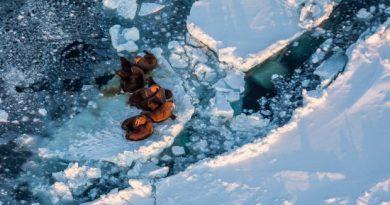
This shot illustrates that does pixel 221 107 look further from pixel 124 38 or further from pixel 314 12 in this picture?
pixel 314 12

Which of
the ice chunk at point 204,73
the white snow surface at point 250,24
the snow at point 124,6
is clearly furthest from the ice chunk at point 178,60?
the snow at point 124,6

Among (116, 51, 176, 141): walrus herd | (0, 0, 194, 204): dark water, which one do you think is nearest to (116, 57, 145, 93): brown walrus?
(116, 51, 176, 141): walrus herd

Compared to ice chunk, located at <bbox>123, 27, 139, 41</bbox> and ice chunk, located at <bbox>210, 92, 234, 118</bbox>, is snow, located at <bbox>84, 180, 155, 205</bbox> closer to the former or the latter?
ice chunk, located at <bbox>210, 92, 234, 118</bbox>

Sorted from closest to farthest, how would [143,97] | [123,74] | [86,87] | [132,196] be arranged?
1. [132,196]
2. [143,97]
3. [123,74]
4. [86,87]

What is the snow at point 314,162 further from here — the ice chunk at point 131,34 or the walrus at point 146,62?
the ice chunk at point 131,34

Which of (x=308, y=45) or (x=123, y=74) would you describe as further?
(x=308, y=45)

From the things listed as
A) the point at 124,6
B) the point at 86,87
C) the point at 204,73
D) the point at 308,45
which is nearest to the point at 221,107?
the point at 204,73

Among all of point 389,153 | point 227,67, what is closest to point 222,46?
point 227,67
